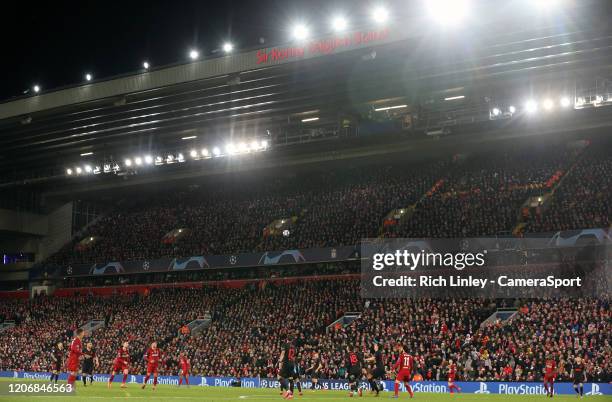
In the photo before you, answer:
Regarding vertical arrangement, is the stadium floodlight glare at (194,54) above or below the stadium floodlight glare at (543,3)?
above

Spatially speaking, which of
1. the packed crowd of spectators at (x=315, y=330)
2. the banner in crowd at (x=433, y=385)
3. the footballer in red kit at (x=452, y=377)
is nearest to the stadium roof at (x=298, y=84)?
the packed crowd of spectators at (x=315, y=330)

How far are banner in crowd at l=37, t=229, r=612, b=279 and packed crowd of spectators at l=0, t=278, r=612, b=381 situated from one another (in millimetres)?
1999

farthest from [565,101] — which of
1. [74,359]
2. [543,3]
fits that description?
[74,359]

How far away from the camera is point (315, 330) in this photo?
147 ft

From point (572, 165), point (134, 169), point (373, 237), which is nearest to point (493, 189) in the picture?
point (572, 165)

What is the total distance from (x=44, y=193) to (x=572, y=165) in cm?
4906

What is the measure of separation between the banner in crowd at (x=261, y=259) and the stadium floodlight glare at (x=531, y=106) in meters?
8.27

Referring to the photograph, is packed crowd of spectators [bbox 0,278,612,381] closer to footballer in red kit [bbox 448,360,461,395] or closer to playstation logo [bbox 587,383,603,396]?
playstation logo [bbox 587,383,603,396]

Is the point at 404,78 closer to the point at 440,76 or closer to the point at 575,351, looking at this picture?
the point at 440,76

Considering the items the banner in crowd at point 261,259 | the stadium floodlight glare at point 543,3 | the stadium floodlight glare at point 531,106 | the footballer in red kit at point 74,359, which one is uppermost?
the stadium floodlight glare at point 543,3

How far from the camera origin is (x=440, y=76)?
45344 millimetres

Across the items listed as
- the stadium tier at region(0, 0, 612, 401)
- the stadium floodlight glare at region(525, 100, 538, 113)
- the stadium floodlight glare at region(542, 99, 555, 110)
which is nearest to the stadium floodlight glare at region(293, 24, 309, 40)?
the stadium tier at region(0, 0, 612, 401)

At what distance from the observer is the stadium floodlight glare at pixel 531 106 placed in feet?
152

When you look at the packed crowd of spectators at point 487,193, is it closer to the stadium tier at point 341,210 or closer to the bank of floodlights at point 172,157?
the stadium tier at point 341,210
